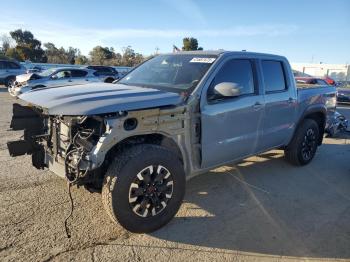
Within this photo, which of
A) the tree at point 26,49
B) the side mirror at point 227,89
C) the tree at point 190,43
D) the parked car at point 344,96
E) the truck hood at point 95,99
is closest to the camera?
the truck hood at point 95,99

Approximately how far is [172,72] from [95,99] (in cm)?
149

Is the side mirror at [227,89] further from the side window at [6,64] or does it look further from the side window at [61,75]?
the side window at [6,64]

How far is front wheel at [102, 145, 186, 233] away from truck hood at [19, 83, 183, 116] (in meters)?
0.49

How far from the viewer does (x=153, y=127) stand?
3625 millimetres

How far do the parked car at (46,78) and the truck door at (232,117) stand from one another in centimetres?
1157

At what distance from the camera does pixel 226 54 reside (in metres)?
4.49

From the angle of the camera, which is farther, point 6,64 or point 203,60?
point 6,64

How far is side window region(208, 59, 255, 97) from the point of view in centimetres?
430

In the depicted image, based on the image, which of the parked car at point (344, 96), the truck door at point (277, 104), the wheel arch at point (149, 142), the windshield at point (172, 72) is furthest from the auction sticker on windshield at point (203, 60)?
the parked car at point (344, 96)

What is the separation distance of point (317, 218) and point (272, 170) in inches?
72.8

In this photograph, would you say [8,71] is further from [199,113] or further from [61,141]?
[199,113]

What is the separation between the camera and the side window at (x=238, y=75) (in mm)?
4297

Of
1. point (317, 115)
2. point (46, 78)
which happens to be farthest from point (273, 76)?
point (46, 78)

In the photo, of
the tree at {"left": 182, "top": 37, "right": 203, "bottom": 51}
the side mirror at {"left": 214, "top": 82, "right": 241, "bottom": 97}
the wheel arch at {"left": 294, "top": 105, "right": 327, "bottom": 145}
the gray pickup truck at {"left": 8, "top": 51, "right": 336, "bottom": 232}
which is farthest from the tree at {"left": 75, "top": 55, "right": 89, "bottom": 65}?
the side mirror at {"left": 214, "top": 82, "right": 241, "bottom": 97}
